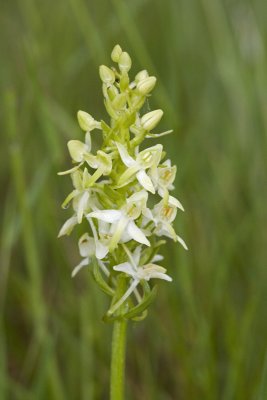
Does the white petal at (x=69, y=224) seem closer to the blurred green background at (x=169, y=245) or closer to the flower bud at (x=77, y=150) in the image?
the flower bud at (x=77, y=150)

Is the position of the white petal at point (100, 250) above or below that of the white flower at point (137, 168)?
below

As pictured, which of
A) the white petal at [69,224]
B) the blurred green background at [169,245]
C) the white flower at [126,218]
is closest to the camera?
the white flower at [126,218]

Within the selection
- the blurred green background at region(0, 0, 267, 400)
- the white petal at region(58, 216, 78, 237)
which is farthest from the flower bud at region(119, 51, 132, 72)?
the blurred green background at region(0, 0, 267, 400)

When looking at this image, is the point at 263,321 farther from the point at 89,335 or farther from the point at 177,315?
the point at 89,335

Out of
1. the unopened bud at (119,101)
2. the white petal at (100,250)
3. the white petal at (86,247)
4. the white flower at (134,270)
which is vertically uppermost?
the unopened bud at (119,101)

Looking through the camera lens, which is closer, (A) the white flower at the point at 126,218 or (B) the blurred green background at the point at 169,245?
(A) the white flower at the point at 126,218

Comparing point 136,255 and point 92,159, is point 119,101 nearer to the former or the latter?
point 92,159

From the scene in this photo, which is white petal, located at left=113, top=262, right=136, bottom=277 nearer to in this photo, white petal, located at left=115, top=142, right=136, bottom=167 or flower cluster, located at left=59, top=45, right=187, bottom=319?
flower cluster, located at left=59, top=45, right=187, bottom=319

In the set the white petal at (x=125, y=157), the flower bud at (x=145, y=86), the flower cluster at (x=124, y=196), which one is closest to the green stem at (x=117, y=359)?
the flower cluster at (x=124, y=196)
